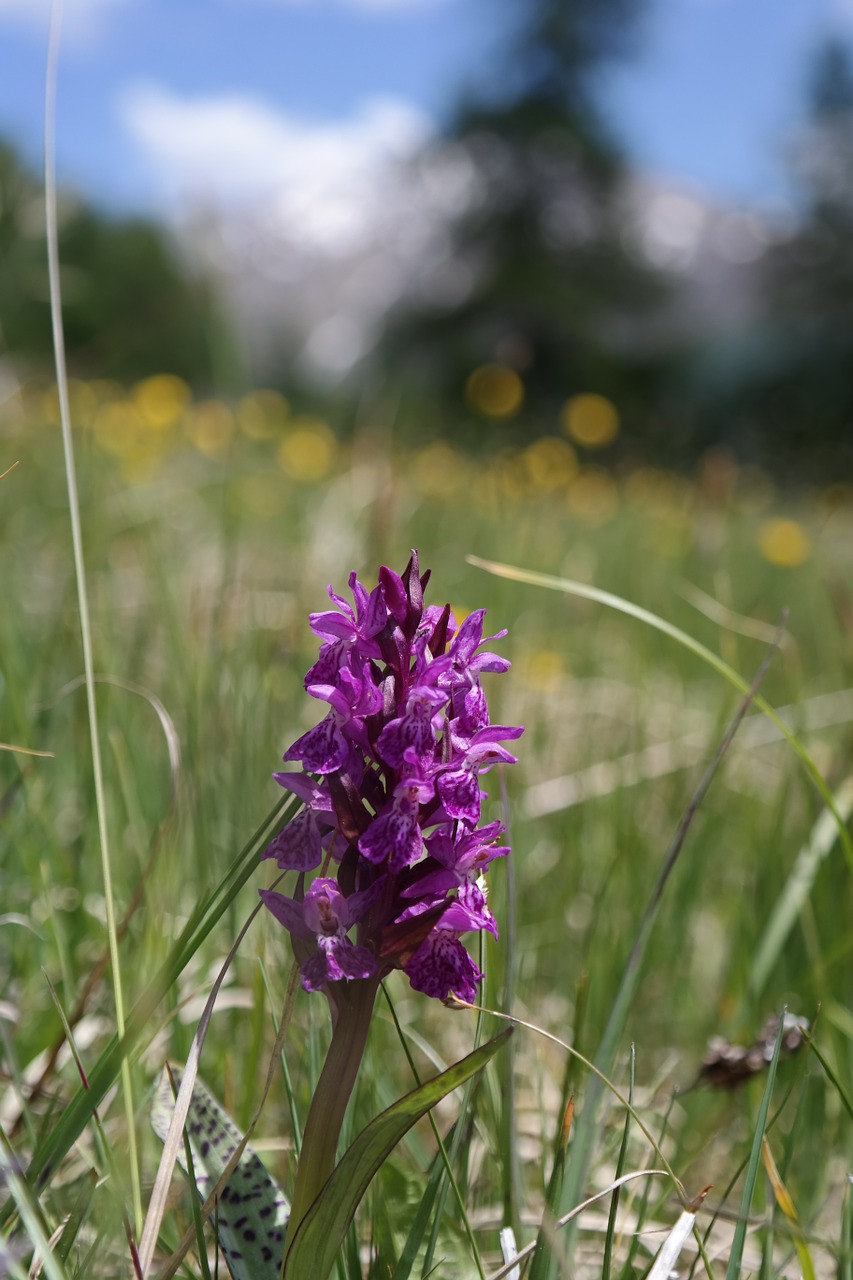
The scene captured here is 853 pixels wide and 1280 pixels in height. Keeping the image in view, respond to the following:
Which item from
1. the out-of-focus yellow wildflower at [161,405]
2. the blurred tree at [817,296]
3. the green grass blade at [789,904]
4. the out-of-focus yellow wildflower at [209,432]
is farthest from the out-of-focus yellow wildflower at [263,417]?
the blurred tree at [817,296]

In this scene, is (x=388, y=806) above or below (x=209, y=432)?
below

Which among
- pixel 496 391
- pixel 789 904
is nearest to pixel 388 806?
pixel 789 904

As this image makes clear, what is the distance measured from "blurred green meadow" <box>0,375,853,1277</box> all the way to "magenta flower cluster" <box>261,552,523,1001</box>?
0.62ft

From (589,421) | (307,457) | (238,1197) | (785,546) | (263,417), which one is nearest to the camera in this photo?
(238,1197)

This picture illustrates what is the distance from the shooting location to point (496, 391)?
4.42m

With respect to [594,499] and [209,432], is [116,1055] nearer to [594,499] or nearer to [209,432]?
[209,432]

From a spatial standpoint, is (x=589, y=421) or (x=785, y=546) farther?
(x=589, y=421)

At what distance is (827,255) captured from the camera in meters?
30.2

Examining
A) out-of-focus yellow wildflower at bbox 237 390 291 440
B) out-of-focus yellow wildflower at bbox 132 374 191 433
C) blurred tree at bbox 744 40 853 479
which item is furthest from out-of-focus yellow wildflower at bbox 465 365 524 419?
blurred tree at bbox 744 40 853 479

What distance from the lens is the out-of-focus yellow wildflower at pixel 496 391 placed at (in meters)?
4.13

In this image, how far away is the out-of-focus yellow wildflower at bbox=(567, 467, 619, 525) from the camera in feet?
19.6

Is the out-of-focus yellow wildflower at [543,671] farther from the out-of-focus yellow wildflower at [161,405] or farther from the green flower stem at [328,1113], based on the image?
the out-of-focus yellow wildflower at [161,405]

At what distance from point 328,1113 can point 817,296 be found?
32.4m

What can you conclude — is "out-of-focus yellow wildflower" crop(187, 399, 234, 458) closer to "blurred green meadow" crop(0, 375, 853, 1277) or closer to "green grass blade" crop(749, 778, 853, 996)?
"blurred green meadow" crop(0, 375, 853, 1277)
